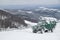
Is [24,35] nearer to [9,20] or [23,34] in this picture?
[23,34]

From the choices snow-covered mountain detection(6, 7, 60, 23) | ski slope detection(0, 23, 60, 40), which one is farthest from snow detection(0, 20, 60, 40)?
snow-covered mountain detection(6, 7, 60, 23)

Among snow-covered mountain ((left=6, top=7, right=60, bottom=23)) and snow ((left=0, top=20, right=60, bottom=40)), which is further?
snow-covered mountain ((left=6, top=7, right=60, bottom=23))

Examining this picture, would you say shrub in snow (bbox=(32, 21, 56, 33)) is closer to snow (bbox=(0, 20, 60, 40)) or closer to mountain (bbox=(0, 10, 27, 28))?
snow (bbox=(0, 20, 60, 40))

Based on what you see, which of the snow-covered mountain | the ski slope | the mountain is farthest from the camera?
the snow-covered mountain

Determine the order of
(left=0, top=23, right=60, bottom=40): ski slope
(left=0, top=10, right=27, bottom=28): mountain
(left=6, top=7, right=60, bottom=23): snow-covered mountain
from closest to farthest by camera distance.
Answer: (left=0, top=23, right=60, bottom=40): ski slope
(left=0, top=10, right=27, bottom=28): mountain
(left=6, top=7, right=60, bottom=23): snow-covered mountain

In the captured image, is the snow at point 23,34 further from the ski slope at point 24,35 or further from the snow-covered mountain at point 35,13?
the snow-covered mountain at point 35,13

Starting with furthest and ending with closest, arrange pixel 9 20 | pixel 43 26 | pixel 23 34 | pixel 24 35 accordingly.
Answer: pixel 43 26 < pixel 9 20 < pixel 23 34 < pixel 24 35

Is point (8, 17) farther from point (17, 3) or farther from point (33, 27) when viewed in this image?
point (33, 27)

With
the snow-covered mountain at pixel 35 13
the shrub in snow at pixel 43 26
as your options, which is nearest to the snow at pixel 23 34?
the shrub in snow at pixel 43 26

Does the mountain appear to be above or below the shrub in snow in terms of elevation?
above

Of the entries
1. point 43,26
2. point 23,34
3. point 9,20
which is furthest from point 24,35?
point 43,26

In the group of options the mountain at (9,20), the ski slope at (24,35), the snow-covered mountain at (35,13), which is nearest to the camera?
the ski slope at (24,35)
